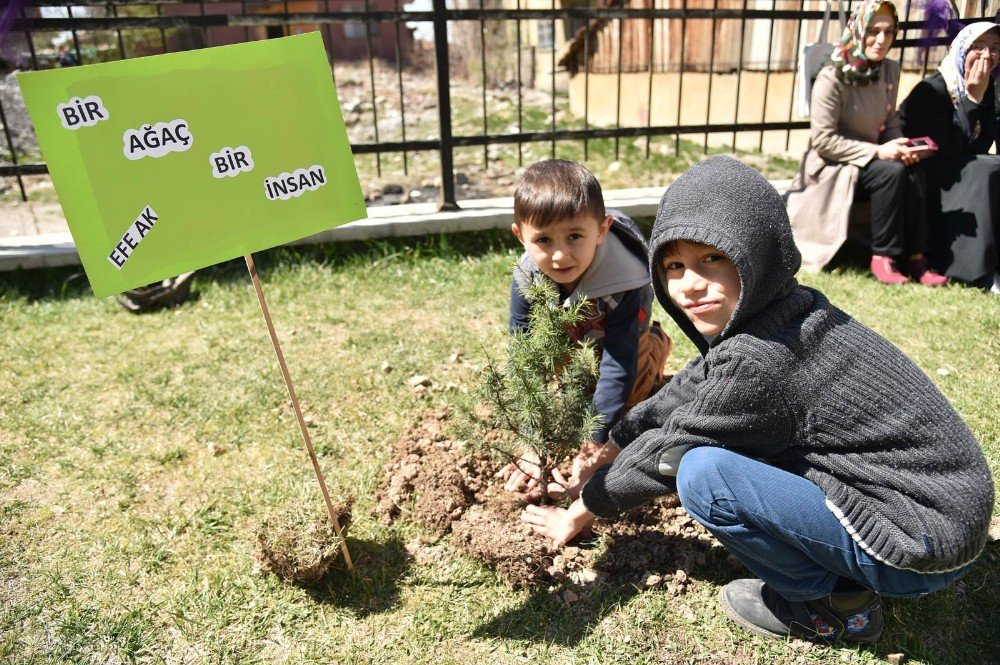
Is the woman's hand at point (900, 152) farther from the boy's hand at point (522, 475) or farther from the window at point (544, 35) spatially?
the window at point (544, 35)

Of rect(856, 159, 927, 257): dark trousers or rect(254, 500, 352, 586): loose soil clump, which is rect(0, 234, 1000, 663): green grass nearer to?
rect(254, 500, 352, 586): loose soil clump

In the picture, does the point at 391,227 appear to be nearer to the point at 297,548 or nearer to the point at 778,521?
the point at 297,548

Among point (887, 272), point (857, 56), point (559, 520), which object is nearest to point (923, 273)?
point (887, 272)

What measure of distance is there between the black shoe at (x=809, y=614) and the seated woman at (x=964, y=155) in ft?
10.6

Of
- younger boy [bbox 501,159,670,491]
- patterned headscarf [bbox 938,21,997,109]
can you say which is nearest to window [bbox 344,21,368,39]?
patterned headscarf [bbox 938,21,997,109]

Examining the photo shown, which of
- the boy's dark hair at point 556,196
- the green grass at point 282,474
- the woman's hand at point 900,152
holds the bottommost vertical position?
the green grass at point 282,474

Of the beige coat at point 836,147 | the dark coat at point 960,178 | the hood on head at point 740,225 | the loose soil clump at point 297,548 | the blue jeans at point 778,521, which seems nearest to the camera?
the hood on head at point 740,225

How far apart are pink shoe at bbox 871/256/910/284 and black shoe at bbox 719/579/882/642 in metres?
3.05

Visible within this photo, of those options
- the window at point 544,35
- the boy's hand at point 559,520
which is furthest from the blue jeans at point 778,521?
the window at point 544,35

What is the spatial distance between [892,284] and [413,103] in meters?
12.6

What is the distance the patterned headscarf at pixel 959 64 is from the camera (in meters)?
4.45

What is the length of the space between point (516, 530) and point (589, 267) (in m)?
0.89

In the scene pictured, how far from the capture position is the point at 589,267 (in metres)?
2.49

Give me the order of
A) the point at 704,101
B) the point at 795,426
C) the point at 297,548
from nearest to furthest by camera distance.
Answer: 1. the point at 795,426
2. the point at 297,548
3. the point at 704,101
